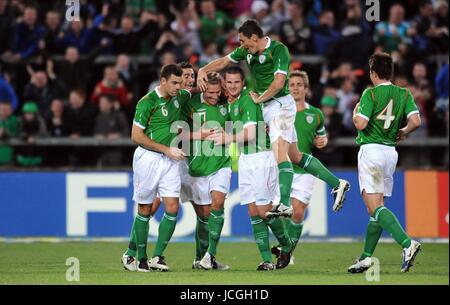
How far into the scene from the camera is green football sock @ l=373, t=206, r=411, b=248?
11.3m

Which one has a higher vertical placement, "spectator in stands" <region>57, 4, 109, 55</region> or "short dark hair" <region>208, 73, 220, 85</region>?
"spectator in stands" <region>57, 4, 109, 55</region>

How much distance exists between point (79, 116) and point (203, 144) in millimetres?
5963

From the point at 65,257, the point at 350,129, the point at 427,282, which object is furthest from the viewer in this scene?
the point at 350,129

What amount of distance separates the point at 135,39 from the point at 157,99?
782 cm

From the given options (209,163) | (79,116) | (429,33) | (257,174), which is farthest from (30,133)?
(429,33)

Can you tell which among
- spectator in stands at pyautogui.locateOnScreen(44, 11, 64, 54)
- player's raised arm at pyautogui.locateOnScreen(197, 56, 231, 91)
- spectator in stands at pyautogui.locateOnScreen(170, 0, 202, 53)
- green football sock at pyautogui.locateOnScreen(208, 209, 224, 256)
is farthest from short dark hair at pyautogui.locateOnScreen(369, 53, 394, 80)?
spectator in stands at pyautogui.locateOnScreen(44, 11, 64, 54)

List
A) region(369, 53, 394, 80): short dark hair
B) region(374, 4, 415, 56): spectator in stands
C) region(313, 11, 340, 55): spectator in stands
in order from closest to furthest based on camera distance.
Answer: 1. region(369, 53, 394, 80): short dark hair
2. region(374, 4, 415, 56): spectator in stands
3. region(313, 11, 340, 55): spectator in stands

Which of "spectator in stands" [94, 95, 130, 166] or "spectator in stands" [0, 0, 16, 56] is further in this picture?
"spectator in stands" [0, 0, 16, 56]

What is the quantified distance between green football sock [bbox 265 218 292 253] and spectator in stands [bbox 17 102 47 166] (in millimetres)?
6599

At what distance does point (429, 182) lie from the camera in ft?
56.1

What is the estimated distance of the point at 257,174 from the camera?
12.2m

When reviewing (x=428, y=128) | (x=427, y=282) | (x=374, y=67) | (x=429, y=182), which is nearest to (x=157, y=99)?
(x=374, y=67)

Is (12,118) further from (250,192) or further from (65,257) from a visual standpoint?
(250,192)

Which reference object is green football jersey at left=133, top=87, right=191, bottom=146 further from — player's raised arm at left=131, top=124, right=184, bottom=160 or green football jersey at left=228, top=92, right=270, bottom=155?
green football jersey at left=228, top=92, right=270, bottom=155
